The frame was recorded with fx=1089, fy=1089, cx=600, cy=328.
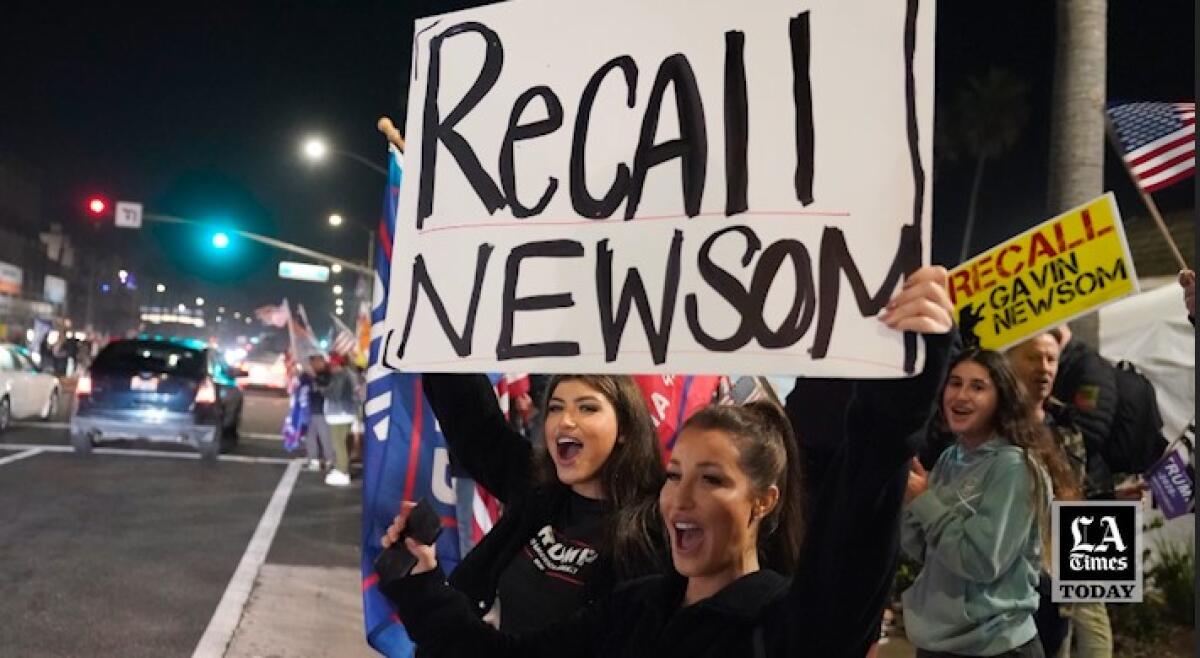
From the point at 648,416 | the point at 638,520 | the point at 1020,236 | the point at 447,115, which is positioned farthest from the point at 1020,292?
the point at 447,115

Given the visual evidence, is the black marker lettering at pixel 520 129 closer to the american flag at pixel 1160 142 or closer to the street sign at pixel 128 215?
the american flag at pixel 1160 142

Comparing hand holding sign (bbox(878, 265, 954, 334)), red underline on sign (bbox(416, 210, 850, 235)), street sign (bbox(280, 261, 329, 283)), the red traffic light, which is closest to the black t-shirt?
red underline on sign (bbox(416, 210, 850, 235))

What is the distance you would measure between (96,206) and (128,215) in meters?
2.22

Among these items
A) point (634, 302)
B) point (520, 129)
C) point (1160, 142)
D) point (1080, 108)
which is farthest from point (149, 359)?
point (634, 302)

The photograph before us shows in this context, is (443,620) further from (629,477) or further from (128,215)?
(128,215)

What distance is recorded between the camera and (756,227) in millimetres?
2021

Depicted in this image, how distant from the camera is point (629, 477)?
2.72 m

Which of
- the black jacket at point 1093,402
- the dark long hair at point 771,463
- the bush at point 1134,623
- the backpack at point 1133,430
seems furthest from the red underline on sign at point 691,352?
the bush at point 1134,623

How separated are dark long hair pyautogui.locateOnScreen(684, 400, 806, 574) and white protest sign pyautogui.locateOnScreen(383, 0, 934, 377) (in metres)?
0.16

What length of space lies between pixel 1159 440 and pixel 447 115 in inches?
153

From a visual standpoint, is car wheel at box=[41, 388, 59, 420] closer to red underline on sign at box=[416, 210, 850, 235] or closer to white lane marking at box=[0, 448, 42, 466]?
white lane marking at box=[0, 448, 42, 466]

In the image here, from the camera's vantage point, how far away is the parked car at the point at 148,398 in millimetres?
14375

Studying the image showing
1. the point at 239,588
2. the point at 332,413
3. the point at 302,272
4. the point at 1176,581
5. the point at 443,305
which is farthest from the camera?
the point at 302,272

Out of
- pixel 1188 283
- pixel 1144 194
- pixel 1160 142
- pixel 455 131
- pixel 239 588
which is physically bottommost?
pixel 239 588
